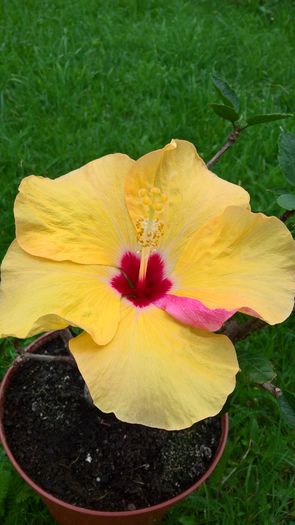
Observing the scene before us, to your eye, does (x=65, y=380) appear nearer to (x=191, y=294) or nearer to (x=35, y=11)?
(x=191, y=294)

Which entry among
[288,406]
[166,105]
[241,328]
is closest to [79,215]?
[241,328]

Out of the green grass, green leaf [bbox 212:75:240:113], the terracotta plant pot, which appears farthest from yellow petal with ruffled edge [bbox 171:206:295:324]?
the green grass

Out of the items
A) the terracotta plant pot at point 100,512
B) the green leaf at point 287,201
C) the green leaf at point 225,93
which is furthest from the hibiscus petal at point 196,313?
the terracotta plant pot at point 100,512

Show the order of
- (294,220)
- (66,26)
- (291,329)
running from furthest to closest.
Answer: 1. (66,26)
2. (291,329)
3. (294,220)

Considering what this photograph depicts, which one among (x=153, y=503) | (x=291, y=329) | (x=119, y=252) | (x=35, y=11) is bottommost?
(x=291, y=329)

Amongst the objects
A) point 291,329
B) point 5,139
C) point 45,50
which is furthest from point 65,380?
→ point 45,50

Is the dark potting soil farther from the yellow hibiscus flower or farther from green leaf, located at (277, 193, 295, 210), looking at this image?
green leaf, located at (277, 193, 295, 210)
